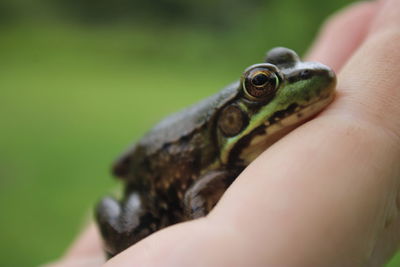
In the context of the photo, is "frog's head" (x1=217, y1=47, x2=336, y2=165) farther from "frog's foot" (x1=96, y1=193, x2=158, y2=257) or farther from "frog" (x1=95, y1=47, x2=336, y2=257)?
"frog's foot" (x1=96, y1=193, x2=158, y2=257)

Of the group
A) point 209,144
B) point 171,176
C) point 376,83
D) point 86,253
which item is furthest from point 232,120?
point 86,253

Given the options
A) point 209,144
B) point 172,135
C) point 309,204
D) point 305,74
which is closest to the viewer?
point 309,204

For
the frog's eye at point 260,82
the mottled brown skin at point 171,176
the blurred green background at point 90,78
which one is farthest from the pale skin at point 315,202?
the blurred green background at point 90,78

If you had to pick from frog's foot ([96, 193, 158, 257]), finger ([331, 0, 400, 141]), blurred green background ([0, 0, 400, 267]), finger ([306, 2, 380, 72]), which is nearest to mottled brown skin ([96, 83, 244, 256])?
frog's foot ([96, 193, 158, 257])

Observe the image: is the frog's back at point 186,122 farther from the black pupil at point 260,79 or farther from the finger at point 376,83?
the finger at point 376,83

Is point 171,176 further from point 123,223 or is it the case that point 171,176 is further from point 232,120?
point 232,120

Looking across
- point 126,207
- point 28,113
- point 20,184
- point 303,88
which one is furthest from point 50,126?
point 303,88
